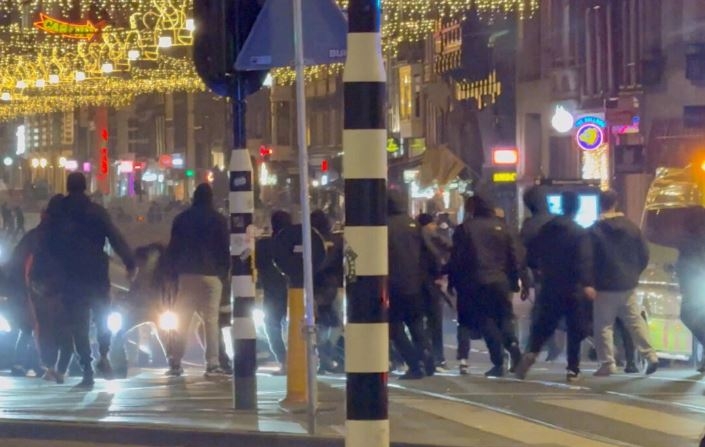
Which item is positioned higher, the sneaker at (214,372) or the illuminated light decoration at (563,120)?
the illuminated light decoration at (563,120)

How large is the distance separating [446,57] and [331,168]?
392 inches

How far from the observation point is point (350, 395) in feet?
20.4

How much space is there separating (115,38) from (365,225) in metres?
24.3

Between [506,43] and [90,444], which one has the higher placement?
[506,43]

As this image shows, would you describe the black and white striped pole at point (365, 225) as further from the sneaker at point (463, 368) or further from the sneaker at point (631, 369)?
the sneaker at point (631, 369)

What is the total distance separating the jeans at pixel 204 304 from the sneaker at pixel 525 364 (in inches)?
111

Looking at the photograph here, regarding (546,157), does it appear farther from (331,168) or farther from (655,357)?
(655,357)

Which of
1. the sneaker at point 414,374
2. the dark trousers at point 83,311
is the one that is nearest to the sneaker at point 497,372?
the sneaker at point 414,374

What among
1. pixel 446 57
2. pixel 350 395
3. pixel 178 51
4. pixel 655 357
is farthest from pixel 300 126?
pixel 446 57

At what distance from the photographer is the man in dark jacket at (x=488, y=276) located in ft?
46.4

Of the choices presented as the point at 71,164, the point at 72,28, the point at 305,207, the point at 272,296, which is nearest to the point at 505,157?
the point at 72,28

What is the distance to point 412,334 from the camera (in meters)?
14.0

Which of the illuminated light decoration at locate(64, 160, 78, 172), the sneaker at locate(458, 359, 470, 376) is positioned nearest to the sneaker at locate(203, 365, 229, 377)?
the sneaker at locate(458, 359, 470, 376)

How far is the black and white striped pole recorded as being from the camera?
620 centimetres
